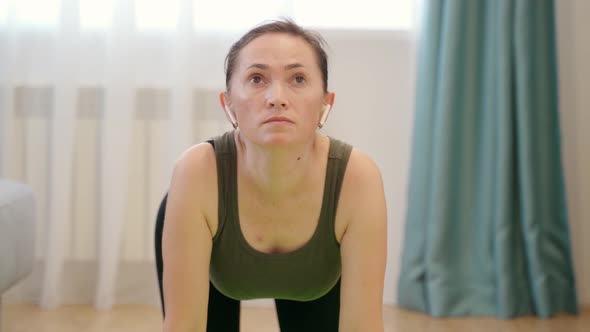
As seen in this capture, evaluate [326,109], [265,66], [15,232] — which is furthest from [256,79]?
[15,232]

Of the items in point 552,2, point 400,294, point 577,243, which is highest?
point 552,2

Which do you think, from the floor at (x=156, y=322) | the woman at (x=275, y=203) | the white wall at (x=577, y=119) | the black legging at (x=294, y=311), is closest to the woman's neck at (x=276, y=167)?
Result: the woman at (x=275, y=203)

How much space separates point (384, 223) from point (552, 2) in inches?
60.2

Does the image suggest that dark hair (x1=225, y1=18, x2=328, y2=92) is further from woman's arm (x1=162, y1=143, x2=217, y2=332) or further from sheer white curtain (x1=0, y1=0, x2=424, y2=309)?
sheer white curtain (x1=0, y1=0, x2=424, y2=309)

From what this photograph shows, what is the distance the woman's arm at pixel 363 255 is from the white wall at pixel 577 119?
62.1 inches

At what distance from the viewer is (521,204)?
2.42 m

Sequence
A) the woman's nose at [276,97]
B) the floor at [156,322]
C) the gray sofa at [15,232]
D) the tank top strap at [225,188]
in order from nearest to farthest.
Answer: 1. the woman's nose at [276,97]
2. the tank top strap at [225,188]
3. the gray sofa at [15,232]
4. the floor at [156,322]

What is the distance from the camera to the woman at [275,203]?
3.82 ft

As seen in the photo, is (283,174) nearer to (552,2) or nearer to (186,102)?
(186,102)

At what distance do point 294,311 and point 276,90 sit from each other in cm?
57

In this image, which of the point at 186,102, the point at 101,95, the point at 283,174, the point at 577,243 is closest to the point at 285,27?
the point at 283,174

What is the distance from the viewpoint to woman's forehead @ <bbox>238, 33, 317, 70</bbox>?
45.6 inches

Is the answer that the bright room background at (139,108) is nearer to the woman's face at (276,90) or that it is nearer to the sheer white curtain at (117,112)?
the sheer white curtain at (117,112)

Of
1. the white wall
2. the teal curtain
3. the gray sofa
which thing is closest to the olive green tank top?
the gray sofa
